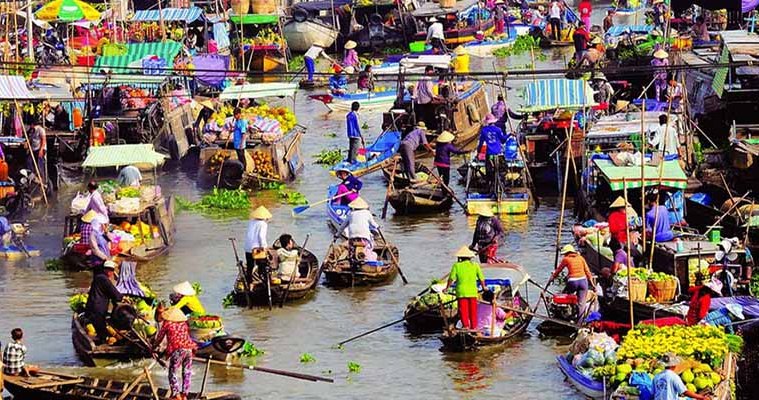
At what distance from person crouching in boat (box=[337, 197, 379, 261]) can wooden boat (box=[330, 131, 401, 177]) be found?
7920 millimetres

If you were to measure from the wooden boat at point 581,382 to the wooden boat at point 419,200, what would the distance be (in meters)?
10.3

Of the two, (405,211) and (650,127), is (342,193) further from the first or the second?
(650,127)

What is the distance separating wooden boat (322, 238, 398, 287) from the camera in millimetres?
23781

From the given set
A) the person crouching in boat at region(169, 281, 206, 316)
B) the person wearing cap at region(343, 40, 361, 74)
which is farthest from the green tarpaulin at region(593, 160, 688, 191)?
the person wearing cap at region(343, 40, 361, 74)

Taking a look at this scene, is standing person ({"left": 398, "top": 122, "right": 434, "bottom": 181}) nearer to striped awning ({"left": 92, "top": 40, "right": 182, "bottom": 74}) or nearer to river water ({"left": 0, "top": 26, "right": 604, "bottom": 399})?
river water ({"left": 0, "top": 26, "right": 604, "bottom": 399})

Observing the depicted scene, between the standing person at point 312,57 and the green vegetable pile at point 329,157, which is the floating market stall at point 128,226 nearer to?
the green vegetable pile at point 329,157

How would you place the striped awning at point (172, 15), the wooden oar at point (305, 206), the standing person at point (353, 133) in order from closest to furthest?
the wooden oar at point (305, 206), the standing person at point (353, 133), the striped awning at point (172, 15)

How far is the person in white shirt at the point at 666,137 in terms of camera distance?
89.0ft

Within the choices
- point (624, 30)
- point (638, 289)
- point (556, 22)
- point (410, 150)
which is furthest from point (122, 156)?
point (556, 22)

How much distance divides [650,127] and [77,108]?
510 inches

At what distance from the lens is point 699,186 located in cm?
2641

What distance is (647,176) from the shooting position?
24.4 meters

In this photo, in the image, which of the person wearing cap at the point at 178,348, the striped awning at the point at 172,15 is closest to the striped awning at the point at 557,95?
the person wearing cap at the point at 178,348

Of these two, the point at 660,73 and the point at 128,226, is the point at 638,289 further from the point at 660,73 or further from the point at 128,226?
the point at 660,73
